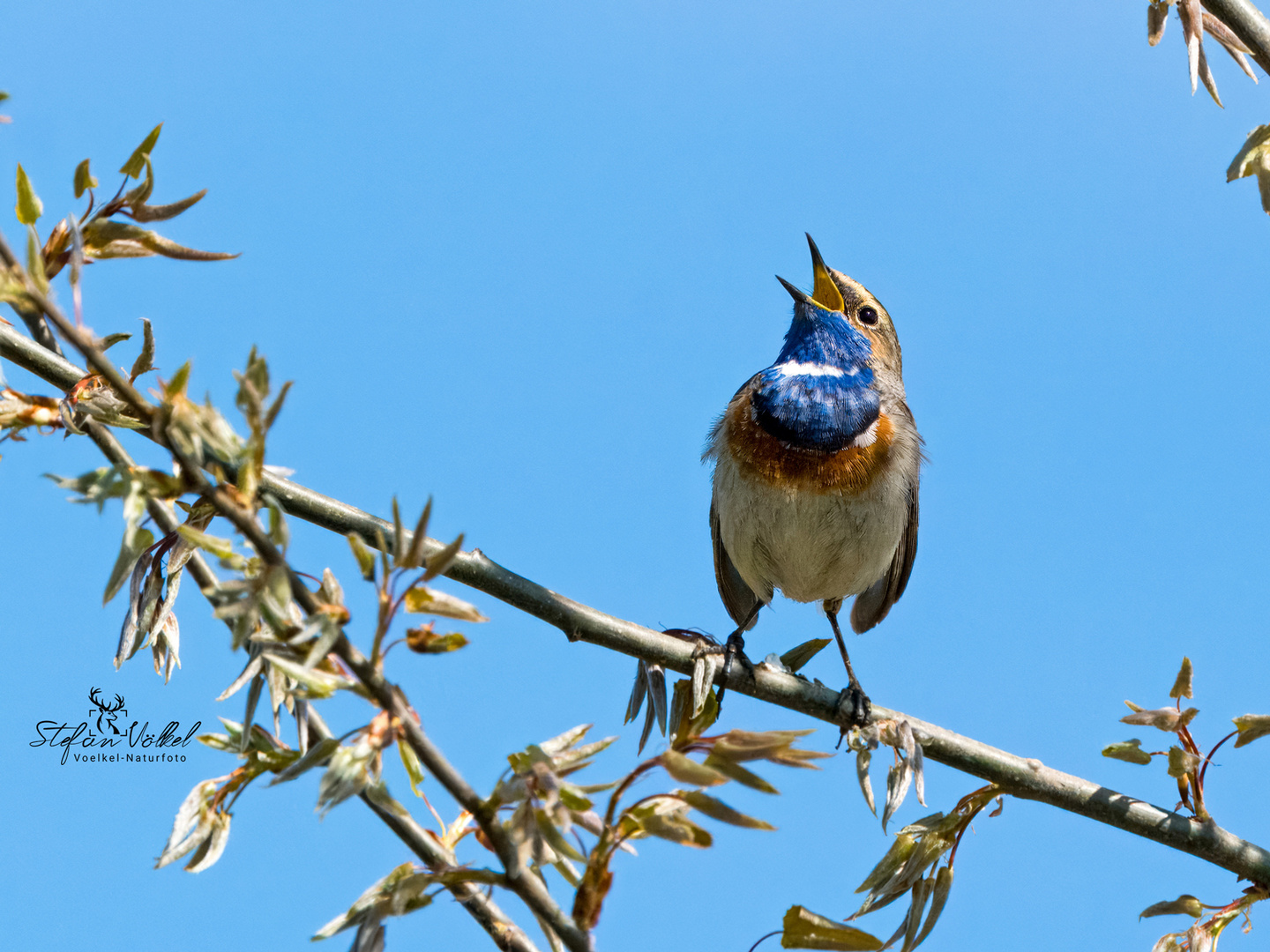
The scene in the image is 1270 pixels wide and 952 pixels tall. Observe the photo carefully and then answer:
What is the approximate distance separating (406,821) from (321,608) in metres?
0.62

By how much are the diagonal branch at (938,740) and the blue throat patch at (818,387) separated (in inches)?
107

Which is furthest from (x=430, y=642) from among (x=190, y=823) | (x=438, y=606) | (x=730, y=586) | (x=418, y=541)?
(x=730, y=586)

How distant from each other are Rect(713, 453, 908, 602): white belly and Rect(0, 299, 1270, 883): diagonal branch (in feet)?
7.78

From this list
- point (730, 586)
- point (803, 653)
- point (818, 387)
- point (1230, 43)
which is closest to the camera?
point (1230, 43)

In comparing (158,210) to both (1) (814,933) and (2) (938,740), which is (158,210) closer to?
(1) (814,933)

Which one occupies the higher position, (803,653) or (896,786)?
(803,653)

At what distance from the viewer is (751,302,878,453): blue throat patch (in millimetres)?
6652

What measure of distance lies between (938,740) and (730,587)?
362 centimetres

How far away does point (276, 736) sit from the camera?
2691 millimetres

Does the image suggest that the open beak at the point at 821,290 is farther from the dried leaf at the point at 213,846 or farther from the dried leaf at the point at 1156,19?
the dried leaf at the point at 213,846

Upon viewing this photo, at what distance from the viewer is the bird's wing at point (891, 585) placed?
7352 mm

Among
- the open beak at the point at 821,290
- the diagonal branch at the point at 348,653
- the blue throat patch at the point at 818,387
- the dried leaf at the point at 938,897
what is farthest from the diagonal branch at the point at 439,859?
the open beak at the point at 821,290

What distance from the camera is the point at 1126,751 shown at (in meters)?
3.51

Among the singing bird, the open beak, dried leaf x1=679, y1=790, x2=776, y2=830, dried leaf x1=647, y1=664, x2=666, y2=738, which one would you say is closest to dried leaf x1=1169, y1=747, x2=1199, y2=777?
dried leaf x1=647, y1=664, x2=666, y2=738
